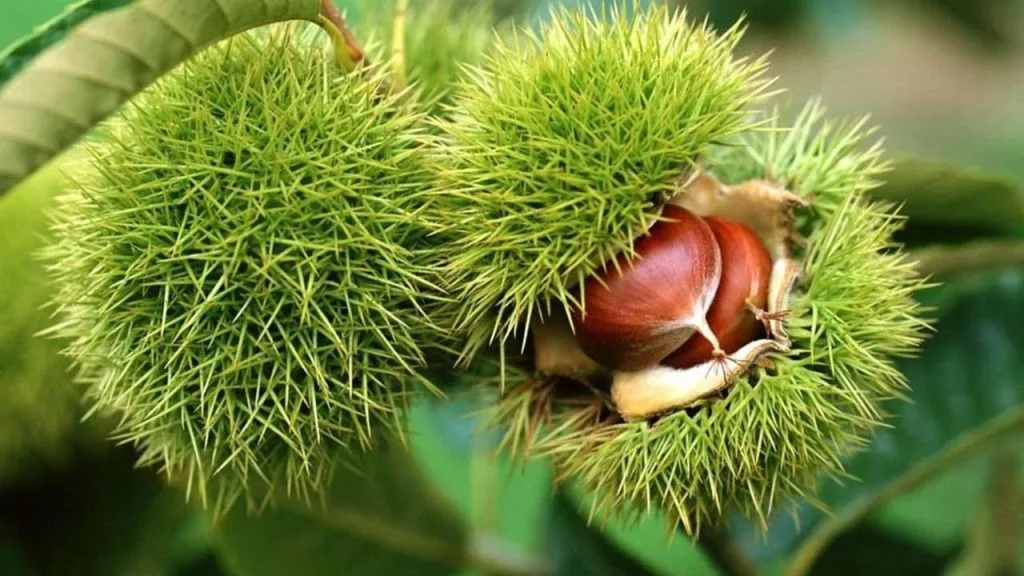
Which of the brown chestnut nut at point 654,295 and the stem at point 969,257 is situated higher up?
the stem at point 969,257

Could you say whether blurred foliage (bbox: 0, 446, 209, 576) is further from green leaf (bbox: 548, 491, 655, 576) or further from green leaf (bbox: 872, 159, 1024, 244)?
green leaf (bbox: 872, 159, 1024, 244)

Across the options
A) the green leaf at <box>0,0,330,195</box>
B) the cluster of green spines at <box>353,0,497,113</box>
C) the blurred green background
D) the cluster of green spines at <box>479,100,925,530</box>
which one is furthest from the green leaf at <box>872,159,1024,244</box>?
the green leaf at <box>0,0,330,195</box>

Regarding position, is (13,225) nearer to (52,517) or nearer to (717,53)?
(52,517)

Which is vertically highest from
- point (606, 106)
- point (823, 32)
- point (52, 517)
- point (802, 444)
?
point (823, 32)

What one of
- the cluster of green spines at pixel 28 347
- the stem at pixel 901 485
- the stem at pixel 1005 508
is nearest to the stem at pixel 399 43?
the cluster of green spines at pixel 28 347

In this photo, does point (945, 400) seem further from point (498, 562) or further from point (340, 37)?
point (340, 37)

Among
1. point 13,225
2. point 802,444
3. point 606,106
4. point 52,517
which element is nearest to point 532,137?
point 606,106

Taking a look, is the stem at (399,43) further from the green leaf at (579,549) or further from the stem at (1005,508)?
the stem at (1005,508)
